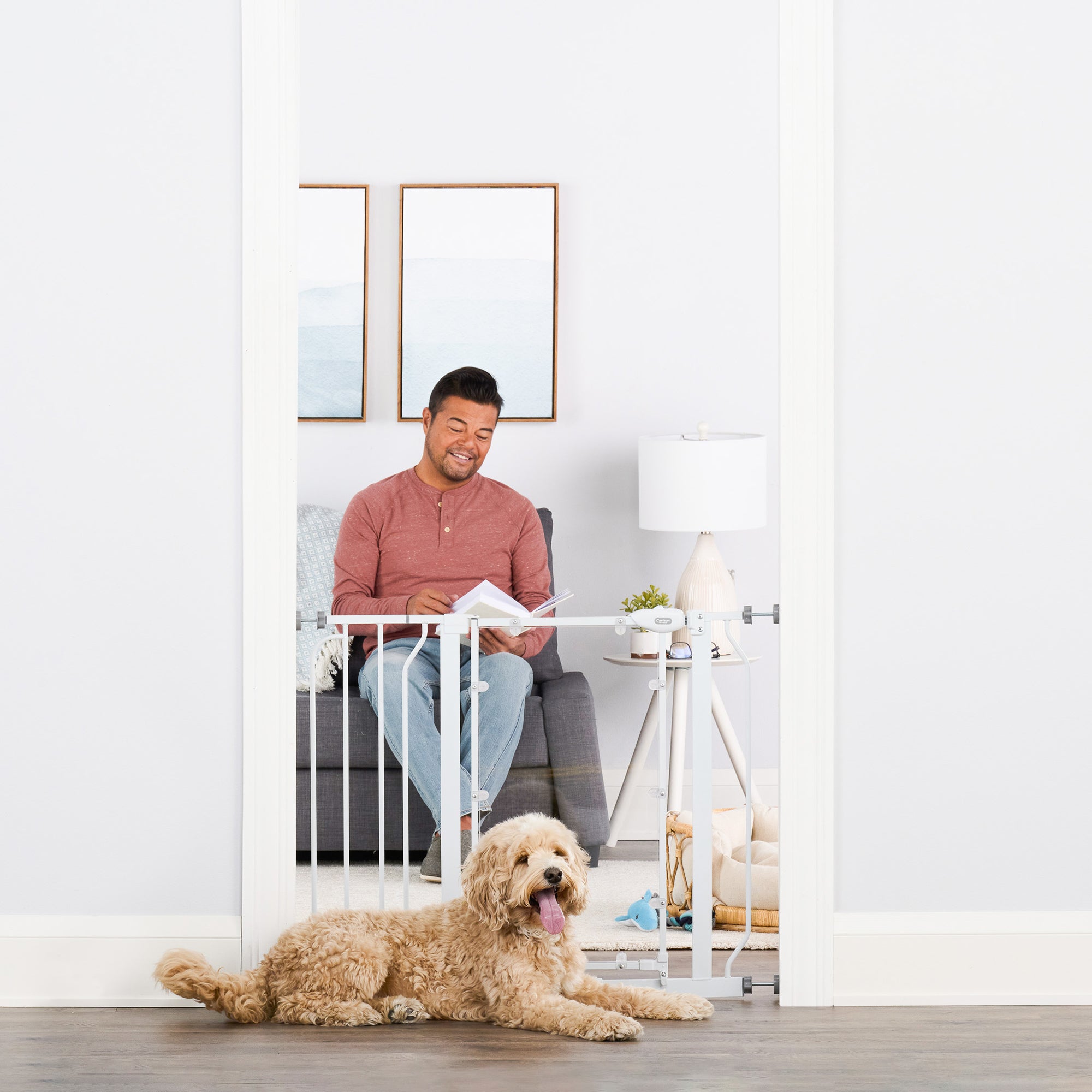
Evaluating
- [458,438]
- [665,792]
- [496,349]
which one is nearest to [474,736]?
[665,792]

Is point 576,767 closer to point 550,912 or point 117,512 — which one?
point 550,912

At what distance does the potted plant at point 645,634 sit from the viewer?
12.6 feet

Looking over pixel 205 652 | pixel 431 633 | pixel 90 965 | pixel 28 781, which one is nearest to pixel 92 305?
pixel 205 652

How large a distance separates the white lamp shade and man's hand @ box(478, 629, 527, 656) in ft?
2.51

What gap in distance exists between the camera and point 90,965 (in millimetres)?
2211

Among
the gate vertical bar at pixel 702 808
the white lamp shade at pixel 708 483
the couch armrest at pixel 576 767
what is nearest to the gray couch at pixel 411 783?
the couch armrest at pixel 576 767

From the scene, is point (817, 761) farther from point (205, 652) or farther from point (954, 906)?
point (205, 652)

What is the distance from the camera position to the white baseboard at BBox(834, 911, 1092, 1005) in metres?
2.20

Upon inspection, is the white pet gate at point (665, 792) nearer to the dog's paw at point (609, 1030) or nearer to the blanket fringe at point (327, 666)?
the dog's paw at point (609, 1030)

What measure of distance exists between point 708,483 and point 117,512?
193cm

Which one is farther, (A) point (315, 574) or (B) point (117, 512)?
(A) point (315, 574)

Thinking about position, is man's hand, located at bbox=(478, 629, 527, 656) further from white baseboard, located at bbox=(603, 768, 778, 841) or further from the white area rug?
white baseboard, located at bbox=(603, 768, 778, 841)

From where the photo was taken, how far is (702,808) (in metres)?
2.29

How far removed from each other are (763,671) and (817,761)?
2.05 meters
